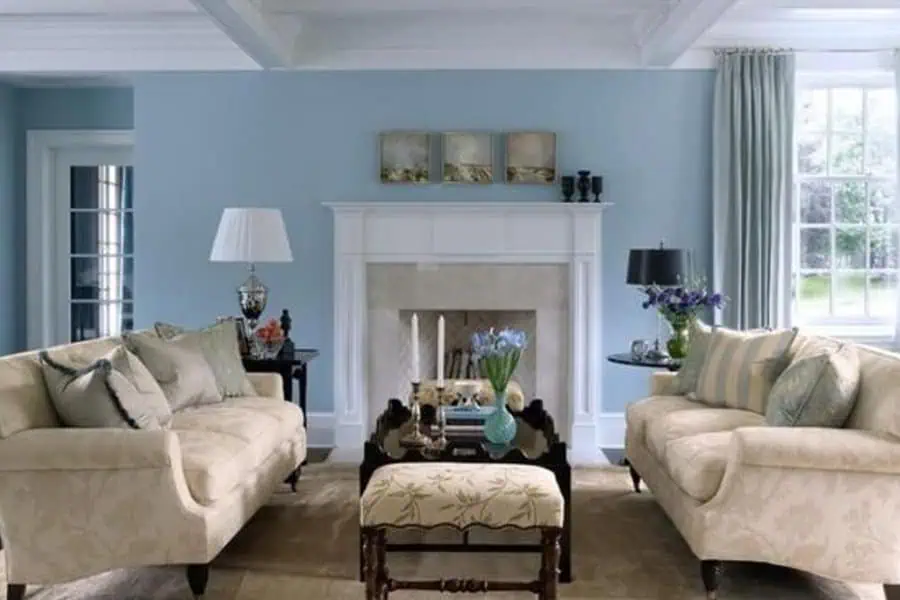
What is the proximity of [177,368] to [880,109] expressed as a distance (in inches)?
195

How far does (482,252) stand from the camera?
6051 mm

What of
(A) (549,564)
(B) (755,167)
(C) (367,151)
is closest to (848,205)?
(B) (755,167)

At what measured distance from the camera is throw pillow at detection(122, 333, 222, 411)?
401 centimetres

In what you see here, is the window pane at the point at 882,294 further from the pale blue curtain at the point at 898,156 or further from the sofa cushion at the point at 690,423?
the sofa cushion at the point at 690,423

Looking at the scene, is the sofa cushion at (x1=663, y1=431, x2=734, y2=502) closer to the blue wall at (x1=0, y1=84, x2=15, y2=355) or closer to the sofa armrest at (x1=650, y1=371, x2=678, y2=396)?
the sofa armrest at (x1=650, y1=371, x2=678, y2=396)

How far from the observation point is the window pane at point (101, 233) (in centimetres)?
718

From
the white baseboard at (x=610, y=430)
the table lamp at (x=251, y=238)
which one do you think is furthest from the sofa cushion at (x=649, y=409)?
the table lamp at (x=251, y=238)

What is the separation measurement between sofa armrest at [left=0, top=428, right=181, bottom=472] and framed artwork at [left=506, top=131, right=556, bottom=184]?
139 inches

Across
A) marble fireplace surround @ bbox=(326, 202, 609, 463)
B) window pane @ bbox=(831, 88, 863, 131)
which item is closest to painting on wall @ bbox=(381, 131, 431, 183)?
marble fireplace surround @ bbox=(326, 202, 609, 463)

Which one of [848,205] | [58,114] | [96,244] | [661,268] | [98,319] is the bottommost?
[98,319]

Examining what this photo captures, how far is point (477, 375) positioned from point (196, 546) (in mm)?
3275

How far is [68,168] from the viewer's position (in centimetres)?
716

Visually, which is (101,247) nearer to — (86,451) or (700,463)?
(86,451)

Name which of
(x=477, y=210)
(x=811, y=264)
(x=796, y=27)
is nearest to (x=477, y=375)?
(x=477, y=210)
